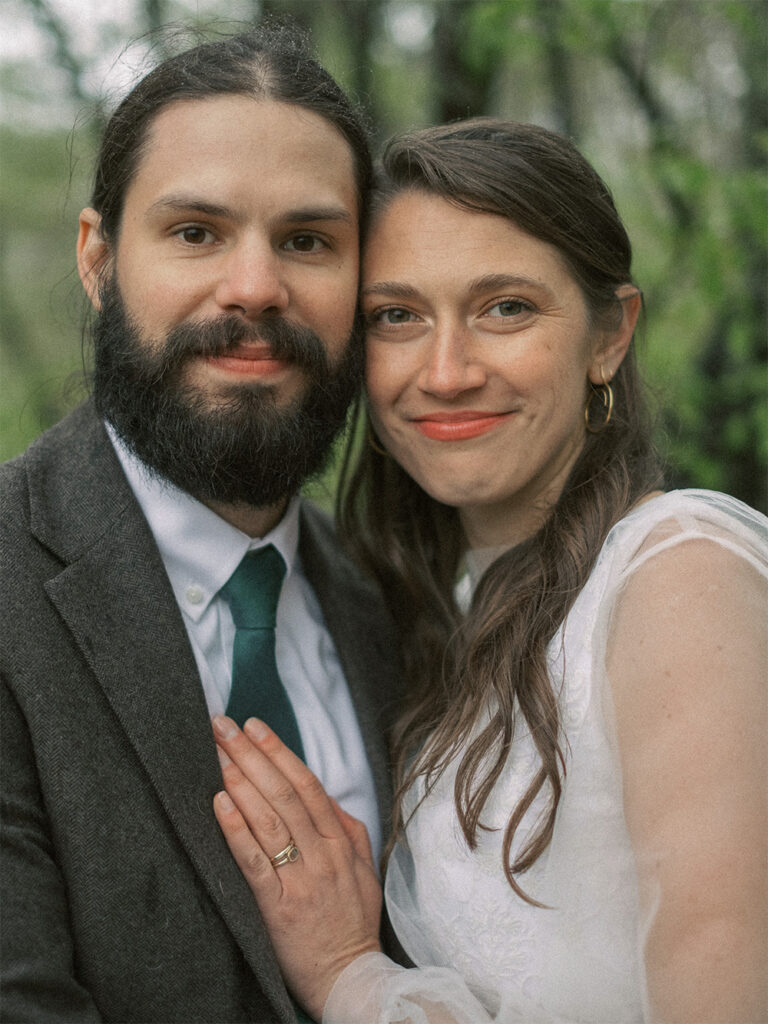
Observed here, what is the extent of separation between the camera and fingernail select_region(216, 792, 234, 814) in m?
2.19

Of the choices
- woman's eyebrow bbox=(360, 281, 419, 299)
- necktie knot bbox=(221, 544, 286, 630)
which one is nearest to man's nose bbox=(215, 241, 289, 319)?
woman's eyebrow bbox=(360, 281, 419, 299)

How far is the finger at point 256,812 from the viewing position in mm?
2227

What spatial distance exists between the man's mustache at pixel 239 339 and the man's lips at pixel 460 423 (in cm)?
33

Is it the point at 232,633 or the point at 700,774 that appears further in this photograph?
the point at 232,633

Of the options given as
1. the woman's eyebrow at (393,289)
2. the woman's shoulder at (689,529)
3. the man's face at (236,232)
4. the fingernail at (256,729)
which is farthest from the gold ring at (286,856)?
the woman's eyebrow at (393,289)

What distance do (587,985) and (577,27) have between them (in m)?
5.53

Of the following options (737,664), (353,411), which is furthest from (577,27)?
(737,664)

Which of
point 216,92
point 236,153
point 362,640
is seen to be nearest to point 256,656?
point 362,640

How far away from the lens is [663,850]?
1.86 m

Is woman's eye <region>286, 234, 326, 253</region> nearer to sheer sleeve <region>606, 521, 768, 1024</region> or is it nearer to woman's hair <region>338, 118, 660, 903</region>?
woman's hair <region>338, 118, 660, 903</region>

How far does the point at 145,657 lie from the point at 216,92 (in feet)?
4.55

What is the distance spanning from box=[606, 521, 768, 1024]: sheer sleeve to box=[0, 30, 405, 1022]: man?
2.67ft

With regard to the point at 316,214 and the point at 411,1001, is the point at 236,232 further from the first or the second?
the point at 411,1001

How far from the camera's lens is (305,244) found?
2.59 meters
